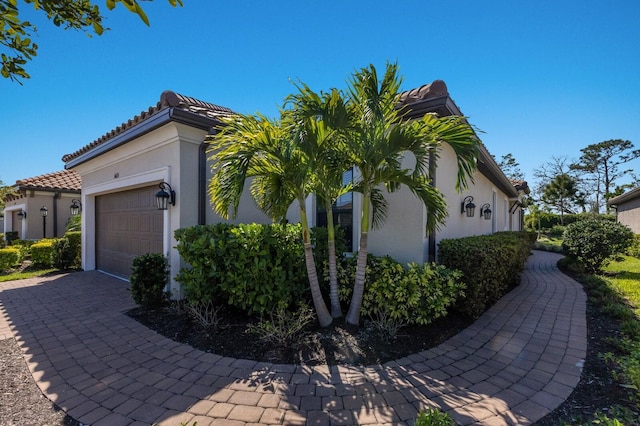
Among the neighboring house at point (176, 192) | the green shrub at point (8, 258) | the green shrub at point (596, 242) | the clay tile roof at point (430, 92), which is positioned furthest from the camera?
the green shrub at point (8, 258)

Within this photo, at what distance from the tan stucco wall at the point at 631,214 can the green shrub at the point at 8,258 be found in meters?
30.8

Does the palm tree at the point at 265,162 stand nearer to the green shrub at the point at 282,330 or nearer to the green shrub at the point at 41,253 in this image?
the green shrub at the point at 282,330

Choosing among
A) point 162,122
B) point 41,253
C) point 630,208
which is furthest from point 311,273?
point 630,208

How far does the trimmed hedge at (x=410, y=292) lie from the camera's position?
14.1ft

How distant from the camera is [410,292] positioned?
435 centimetres

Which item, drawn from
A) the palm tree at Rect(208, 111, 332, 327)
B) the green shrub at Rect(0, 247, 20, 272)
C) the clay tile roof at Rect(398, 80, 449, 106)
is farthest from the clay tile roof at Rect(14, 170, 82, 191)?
the clay tile roof at Rect(398, 80, 449, 106)

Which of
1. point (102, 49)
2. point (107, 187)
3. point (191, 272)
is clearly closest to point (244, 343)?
point (191, 272)

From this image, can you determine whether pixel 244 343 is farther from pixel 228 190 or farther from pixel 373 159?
pixel 373 159

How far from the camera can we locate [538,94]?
8719mm

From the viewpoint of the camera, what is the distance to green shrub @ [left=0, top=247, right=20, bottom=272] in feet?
32.9

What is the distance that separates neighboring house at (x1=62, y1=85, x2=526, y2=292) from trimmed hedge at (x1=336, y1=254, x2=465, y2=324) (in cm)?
84

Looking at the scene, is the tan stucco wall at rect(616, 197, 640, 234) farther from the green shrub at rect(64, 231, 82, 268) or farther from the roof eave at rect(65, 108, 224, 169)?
the green shrub at rect(64, 231, 82, 268)

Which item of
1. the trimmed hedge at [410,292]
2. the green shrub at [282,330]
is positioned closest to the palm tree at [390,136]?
the trimmed hedge at [410,292]

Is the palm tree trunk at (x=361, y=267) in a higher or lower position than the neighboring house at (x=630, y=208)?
lower
